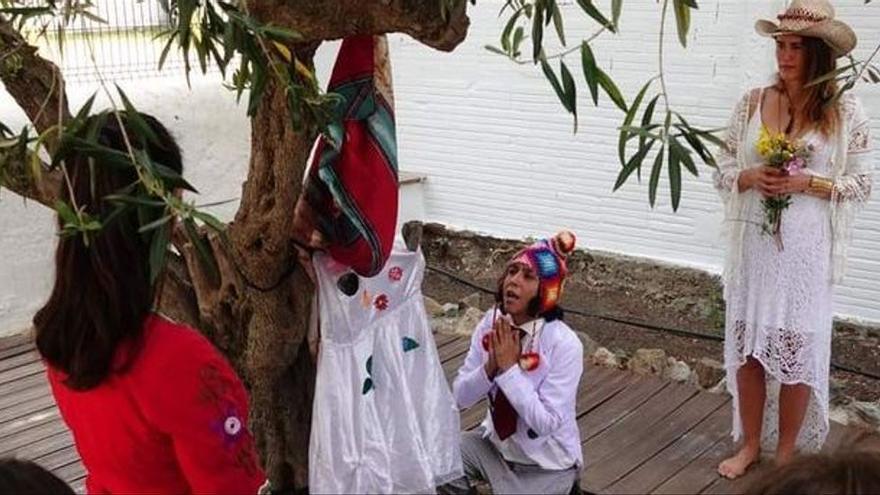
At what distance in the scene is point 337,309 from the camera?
8.59 feet

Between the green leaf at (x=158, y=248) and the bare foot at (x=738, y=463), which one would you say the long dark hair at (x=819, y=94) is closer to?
the bare foot at (x=738, y=463)

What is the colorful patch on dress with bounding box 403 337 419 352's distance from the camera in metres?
2.76

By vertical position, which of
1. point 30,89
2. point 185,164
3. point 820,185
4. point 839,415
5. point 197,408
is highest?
point 30,89

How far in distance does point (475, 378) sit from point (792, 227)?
110 centimetres

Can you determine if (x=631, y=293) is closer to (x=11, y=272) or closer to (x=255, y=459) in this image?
(x=11, y=272)

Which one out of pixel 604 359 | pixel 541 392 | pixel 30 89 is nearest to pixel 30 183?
pixel 30 89

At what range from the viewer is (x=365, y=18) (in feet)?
7.13

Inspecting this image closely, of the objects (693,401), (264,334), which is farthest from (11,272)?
(693,401)

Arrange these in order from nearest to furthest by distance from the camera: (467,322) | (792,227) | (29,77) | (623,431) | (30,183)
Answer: (30,183)
(29,77)
(792,227)
(623,431)
(467,322)

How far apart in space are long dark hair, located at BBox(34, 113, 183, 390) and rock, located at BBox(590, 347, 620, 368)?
293 centimetres

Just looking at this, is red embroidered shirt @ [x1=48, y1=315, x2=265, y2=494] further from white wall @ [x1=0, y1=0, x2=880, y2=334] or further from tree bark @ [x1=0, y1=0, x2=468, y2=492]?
white wall @ [x1=0, y1=0, x2=880, y2=334]

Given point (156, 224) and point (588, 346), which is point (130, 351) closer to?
point (156, 224)

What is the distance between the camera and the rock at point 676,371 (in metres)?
4.29

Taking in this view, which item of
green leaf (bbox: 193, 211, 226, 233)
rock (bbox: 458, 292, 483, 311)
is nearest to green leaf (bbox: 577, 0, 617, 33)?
green leaf (bbox: 193, 211, 226, 233)
